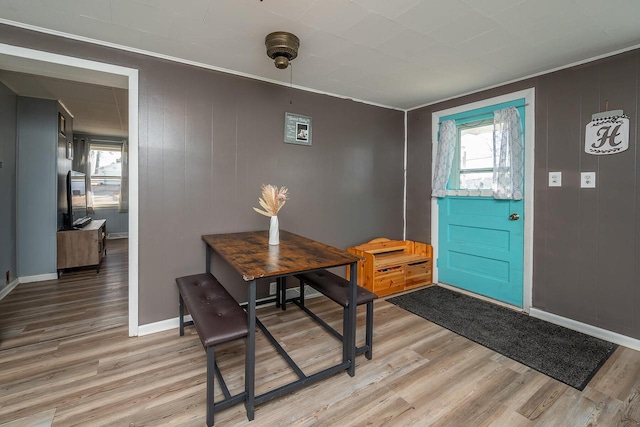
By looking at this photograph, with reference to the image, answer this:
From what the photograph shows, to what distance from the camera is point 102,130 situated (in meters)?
5.82

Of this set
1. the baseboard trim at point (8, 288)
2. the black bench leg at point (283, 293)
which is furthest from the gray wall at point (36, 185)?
the black bench leg at point (283, 293)

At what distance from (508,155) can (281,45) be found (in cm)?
247

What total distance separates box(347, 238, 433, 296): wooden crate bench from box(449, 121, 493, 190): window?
95 centimetres

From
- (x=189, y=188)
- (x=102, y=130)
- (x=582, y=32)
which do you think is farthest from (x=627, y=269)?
(x=102, y=130)

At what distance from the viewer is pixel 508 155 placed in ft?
9.90

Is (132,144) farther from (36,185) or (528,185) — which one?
(528,185)

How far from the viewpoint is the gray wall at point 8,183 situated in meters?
3.10

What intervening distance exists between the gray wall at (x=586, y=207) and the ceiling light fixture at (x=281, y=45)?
2304 mm

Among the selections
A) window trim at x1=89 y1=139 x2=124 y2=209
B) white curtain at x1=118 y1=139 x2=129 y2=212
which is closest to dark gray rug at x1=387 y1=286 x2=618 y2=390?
white curtain at x1=118 y1=139 x2=129 y2=212

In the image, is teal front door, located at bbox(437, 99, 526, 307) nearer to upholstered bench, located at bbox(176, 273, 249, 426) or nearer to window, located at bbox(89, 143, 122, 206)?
upholstered bench, located at bbox(176, 273, 249, 426)

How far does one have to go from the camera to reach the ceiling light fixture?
6.64 ft

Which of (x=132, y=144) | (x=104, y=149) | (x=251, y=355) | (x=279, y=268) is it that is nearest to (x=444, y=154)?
(x=279, y=268)

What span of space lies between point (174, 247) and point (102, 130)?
4823 mm

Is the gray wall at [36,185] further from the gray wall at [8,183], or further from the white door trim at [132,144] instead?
the white door trim at [132,144]
